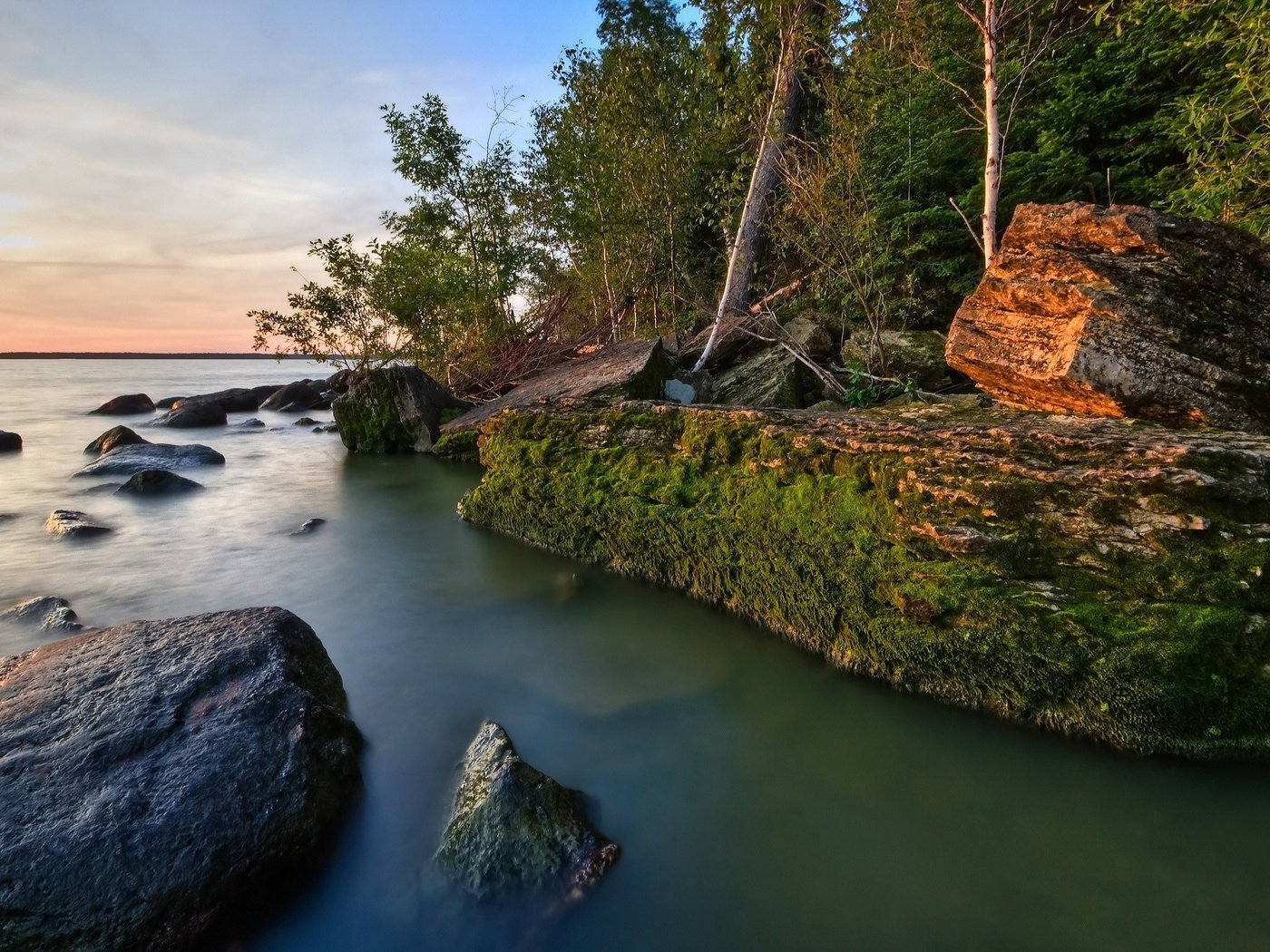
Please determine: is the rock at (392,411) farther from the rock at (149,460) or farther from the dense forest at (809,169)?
the rock at (149,460)

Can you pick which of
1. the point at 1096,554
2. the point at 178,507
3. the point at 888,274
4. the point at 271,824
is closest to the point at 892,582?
the point at 1096,554

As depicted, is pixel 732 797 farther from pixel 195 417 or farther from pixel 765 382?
pixel 195 417

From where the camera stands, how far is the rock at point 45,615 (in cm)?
476

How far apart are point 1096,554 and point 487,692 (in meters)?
3.85

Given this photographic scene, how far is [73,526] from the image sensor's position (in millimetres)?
7270

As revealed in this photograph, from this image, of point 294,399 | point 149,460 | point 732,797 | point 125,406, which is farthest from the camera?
point 294,399

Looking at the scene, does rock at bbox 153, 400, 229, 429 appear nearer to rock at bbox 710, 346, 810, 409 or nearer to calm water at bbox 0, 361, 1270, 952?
calm water at bbox 0, 361, 1270, 952

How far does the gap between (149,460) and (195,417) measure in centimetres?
943

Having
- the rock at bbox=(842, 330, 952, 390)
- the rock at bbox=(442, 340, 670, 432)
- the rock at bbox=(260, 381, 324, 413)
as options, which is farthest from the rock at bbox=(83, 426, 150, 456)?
the rock at bbox=(842, 330, 952, 390)

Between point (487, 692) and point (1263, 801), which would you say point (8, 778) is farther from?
point (1263, 801)

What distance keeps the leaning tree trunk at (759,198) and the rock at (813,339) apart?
150 cm

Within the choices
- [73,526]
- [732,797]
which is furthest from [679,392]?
[73,526]

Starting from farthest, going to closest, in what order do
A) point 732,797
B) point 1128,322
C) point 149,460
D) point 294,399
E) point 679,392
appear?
1. point 294,399
2. point 149,460
3. point 679,392
4. point 1128,322
5. point 732,797

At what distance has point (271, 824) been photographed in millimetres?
2412
